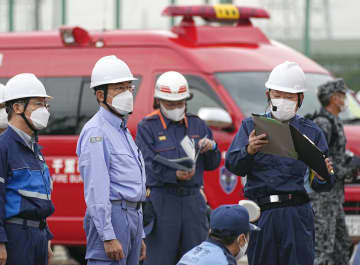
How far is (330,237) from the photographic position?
9852 millimetres

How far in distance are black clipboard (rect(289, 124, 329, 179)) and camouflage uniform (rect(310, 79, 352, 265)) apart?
267 centimetres

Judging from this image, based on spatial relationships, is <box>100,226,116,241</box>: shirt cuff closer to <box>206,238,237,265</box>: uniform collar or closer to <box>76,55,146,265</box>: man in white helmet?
<box>76,55,146,265</box>: man in white helmet

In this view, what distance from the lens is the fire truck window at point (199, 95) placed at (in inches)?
421

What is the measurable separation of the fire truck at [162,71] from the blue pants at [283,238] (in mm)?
3179

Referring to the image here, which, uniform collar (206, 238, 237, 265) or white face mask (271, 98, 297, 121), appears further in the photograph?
white face mask (271, 98, 297, 121)

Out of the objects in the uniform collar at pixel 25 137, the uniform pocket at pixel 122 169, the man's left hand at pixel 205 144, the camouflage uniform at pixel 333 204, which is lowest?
the camouflage uniform at pixel 333 204

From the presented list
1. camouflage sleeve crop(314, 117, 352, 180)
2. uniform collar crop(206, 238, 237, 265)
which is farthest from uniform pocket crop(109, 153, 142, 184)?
camouflage sleeve crop(314, 117, 352, 180)

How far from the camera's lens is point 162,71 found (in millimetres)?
11008

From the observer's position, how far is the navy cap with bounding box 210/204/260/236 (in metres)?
5.81

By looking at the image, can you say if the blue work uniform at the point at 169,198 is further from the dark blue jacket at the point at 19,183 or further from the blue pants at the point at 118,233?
the dark blue jacket at the point at 19,183

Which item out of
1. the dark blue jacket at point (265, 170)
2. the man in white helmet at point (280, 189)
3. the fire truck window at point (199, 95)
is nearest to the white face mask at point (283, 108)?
the man in white helmet at point (280, 189)

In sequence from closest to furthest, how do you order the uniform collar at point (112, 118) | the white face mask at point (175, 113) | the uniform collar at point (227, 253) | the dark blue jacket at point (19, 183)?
the uniform collar at point (227, 253) < the dark blue jacket at point (19, 183) < the uniform collar at point (112, 118) < the white face mask at point (175, 113)

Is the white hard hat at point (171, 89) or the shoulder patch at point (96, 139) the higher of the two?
the shoulder patch at point (96, 139)

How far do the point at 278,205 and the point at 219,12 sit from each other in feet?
16.4
